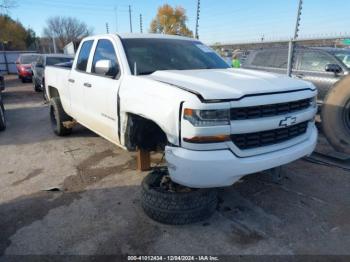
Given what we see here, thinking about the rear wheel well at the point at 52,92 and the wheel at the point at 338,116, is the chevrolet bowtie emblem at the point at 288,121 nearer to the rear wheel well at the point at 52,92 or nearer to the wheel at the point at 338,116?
the wheel at the point at 338,116

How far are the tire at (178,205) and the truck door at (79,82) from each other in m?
2.24

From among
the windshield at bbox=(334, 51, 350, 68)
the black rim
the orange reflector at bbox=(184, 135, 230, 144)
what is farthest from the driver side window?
the windshield at bbox=(334, 51, 350, 68)

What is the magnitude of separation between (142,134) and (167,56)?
3.88 feet

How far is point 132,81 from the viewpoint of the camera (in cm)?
358

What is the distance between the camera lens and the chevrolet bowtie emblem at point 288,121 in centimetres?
304

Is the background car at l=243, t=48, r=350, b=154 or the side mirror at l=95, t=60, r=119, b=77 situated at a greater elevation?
the side mirror at l=95, t=60, r=119, b=77

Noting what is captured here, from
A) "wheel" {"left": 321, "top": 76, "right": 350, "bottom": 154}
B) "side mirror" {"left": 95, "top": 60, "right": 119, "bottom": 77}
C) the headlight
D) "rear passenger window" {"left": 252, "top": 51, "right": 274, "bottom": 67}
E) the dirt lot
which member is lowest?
the dirt lot

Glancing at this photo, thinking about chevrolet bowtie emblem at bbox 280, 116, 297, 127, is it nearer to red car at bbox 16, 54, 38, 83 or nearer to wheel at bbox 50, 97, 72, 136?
wheel at bbox 50, 97, 72, 136

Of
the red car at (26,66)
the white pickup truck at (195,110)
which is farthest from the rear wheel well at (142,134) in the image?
the red car at (26,66)

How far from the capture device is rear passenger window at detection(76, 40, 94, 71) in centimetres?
504

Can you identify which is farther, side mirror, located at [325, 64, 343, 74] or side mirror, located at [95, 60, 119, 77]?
side mirror, located at [325, 64, 343, 74]

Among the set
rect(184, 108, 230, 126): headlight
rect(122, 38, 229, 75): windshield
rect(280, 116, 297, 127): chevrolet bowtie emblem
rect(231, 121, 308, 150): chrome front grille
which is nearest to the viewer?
rect(184, 108, 230, 126): headlight

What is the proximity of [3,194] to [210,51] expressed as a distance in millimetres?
3480

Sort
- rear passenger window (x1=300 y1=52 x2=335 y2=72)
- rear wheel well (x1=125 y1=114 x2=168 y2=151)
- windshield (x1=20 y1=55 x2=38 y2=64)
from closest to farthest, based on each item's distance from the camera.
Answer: rear wheel well (x1=125 y1=114 x2=168 y2=151) < rear passenger window (x1=300 y1=52 x2=335 y2=72) < windshield (x1=20 y1=55 x2=38 y2=64)
